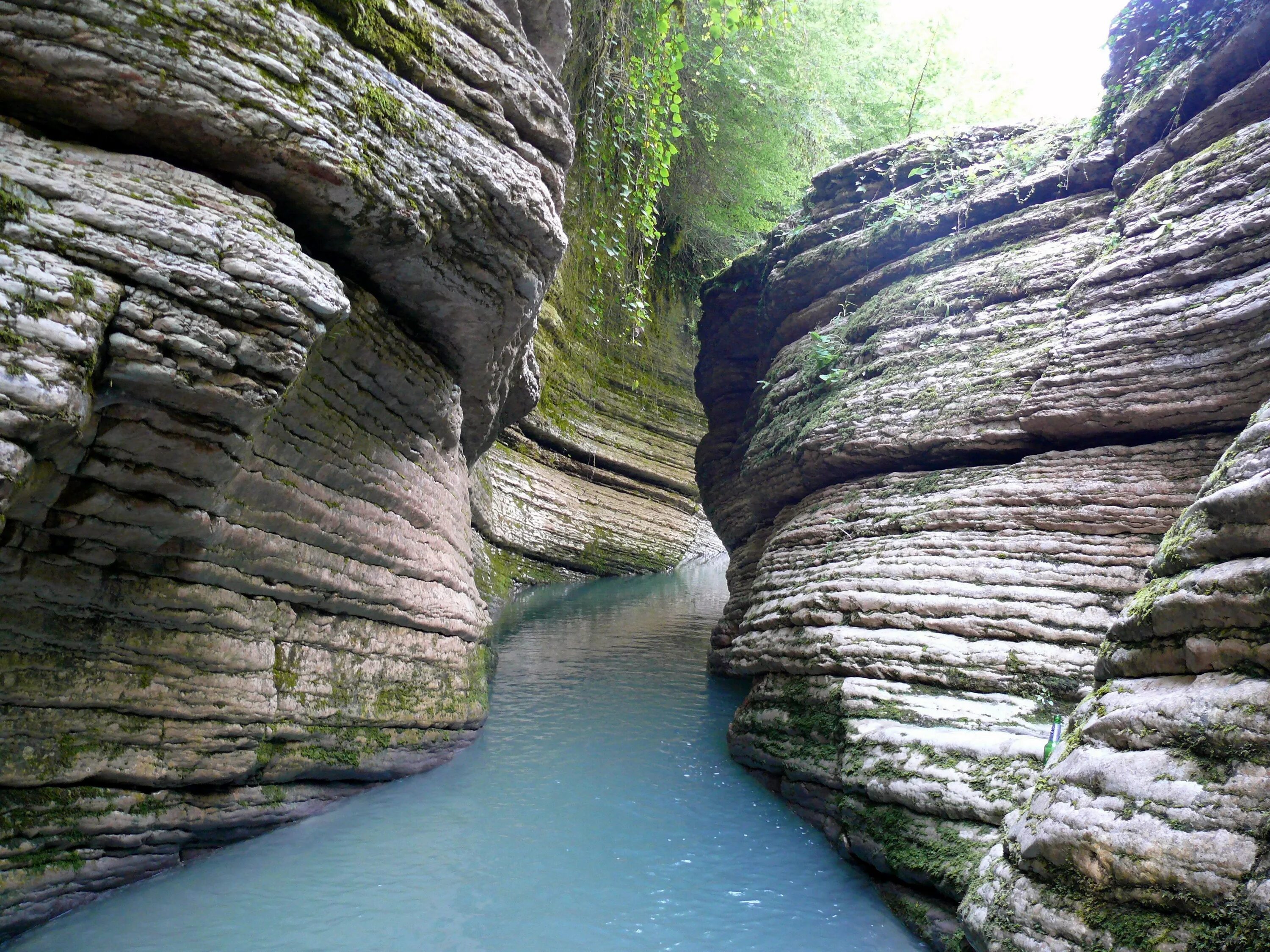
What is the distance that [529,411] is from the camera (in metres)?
7.46

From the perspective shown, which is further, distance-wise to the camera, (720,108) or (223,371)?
(720,108)

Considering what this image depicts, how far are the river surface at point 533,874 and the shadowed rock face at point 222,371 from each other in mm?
292

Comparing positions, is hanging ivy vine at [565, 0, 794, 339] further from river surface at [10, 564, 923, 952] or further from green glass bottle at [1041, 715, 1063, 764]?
green glass bottle at [1041, 715, 1063, 764]

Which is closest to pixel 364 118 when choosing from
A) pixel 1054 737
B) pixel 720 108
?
pixel 1054 737

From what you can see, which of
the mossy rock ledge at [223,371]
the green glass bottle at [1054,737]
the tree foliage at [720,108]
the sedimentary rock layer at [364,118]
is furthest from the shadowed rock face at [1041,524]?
the sedimentary rock layer at [364,118]

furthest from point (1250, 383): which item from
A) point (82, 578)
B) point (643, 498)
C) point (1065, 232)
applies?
point (643, 498)

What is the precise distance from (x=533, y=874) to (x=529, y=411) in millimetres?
4875

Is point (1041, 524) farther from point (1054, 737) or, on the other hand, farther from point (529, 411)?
point (529, 411)

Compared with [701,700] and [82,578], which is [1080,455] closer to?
[701,700]

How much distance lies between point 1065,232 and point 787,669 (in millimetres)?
4227

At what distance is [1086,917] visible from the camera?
2096mm

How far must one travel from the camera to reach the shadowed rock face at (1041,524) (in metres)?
2.14

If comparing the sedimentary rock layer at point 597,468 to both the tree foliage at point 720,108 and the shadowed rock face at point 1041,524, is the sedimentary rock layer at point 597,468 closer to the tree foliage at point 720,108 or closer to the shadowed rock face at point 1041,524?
the tree foliage at point 720,108

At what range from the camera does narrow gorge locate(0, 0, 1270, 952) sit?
2.25m
